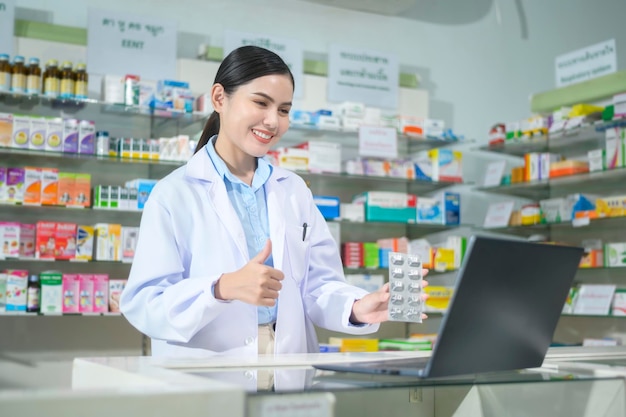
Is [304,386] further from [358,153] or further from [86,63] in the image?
[358,153]

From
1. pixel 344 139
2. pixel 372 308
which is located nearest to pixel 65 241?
pixel 344 139

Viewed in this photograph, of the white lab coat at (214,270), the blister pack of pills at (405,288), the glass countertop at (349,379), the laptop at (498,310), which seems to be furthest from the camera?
the white lab coat at (214,270)

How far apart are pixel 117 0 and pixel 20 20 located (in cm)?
75

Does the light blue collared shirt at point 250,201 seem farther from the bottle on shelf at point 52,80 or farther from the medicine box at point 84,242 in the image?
the bottle on shelf at point 52,80

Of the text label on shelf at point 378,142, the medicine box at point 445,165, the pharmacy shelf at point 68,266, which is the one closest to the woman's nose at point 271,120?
the pharmacy shelf at point 68,266

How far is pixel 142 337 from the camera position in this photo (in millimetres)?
5344

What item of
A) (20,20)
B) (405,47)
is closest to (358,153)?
(405,47)

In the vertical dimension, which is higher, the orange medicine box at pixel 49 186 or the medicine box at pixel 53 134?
the medicine box at pixel 53 134

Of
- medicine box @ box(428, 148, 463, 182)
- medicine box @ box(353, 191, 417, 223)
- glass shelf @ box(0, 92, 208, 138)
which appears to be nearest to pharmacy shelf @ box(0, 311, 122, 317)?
glass shelf @ box(0, 92, 208, 138)

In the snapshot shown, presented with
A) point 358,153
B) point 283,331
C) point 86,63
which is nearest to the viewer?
point 283,331

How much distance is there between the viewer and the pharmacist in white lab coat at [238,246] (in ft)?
6.65

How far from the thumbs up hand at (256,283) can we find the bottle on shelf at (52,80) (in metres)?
3.79

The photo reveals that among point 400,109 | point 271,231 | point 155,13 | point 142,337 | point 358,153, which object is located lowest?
point 142,337

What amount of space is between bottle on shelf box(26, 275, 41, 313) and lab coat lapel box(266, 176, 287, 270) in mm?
3058
